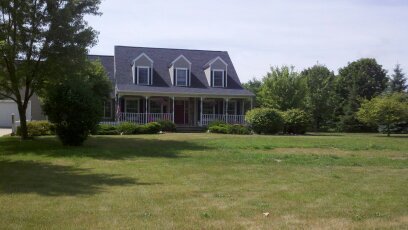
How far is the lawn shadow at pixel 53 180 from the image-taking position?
10734 millimetres

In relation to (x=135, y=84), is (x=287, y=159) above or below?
below

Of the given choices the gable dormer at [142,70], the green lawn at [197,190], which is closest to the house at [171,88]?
the gable dormer at [142,70]

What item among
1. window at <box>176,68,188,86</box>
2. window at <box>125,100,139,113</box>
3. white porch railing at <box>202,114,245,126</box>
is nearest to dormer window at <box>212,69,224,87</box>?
window at <box>176,68,188,86</box>

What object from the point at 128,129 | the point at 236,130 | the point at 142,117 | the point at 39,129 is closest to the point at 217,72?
the point at 142,117

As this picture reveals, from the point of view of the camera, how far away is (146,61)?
4034cm

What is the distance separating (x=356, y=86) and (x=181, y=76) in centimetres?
2481

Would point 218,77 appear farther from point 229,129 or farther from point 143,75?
point 229,129

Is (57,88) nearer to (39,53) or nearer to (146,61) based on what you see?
(39,53)

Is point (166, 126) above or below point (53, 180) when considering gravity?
above

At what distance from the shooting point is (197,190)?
35.8 feet

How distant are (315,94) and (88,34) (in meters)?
33.5

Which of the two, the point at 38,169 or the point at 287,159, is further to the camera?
the point at 287,159

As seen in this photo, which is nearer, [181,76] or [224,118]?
[224,118]

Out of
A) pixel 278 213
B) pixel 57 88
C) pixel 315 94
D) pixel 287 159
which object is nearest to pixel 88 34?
pixel 57 88
